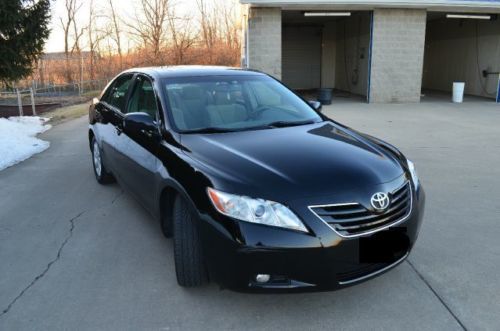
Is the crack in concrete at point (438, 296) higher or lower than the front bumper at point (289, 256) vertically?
lower

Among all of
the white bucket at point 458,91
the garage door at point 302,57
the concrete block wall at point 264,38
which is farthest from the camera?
the garage door at point 302,57

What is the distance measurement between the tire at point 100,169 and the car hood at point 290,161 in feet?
9.06

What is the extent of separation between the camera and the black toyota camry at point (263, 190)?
2508 mm

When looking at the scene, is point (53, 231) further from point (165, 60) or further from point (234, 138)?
point (165, 60)

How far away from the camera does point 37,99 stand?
72.4ft

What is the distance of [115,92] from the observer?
5.35 meters

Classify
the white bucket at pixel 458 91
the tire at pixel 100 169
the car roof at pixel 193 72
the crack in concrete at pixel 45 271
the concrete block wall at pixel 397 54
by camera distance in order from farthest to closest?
the white bucket at pixel 458 91 < the concrete block wall at pixel 397 54 < the tire at pixel 100 169 < the car roof at pixel 193 72 < the crack in concrete at pixel 45 271

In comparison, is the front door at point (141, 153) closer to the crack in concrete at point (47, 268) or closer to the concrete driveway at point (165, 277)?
the concrete driveway at point (165, 277)

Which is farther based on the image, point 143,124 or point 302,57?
point 302,57

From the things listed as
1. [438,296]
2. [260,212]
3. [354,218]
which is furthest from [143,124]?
[438,296]

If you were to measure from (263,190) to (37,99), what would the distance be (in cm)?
2265

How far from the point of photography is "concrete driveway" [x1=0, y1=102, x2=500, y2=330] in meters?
2.79

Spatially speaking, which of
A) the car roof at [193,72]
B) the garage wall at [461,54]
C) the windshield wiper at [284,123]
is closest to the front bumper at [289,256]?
the windshield wiper at [284,123]

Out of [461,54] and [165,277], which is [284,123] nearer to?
[165,277]
